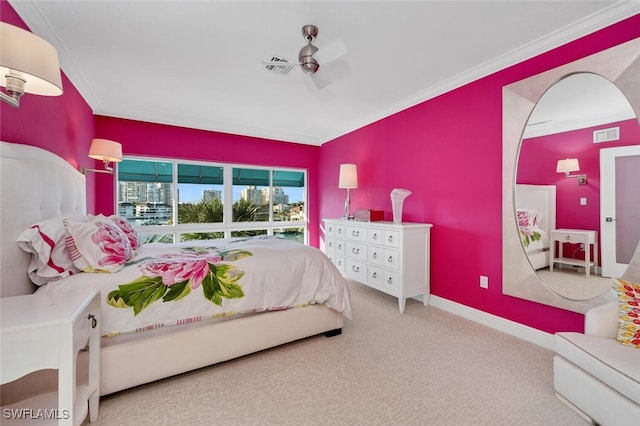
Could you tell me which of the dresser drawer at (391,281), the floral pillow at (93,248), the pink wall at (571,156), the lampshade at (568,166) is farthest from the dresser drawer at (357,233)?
the floral pillow at (93,248)

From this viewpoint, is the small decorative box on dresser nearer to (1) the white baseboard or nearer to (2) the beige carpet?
(1) the white baseboard

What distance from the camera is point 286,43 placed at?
226 cm

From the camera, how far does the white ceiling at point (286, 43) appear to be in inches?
73.7

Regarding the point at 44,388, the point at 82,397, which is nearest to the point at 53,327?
the point at 82,397

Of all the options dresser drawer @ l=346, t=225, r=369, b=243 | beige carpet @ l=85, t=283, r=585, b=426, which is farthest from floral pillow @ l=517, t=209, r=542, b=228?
dresser drawer @ l=346, t=225, r=369, b=243

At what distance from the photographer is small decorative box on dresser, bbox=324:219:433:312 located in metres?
2.96

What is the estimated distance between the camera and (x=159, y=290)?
5.63 feet

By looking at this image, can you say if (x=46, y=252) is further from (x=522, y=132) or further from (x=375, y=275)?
(x=522, y=132)

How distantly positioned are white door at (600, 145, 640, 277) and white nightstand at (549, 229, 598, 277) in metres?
0.05

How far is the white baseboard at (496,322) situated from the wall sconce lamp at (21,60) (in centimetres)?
364

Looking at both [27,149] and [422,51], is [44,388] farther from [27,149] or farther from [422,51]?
[422,51]

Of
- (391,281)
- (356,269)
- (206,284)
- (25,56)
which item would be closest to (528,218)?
(391,281)

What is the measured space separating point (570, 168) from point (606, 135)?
305 mm

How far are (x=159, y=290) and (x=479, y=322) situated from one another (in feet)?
9.48
